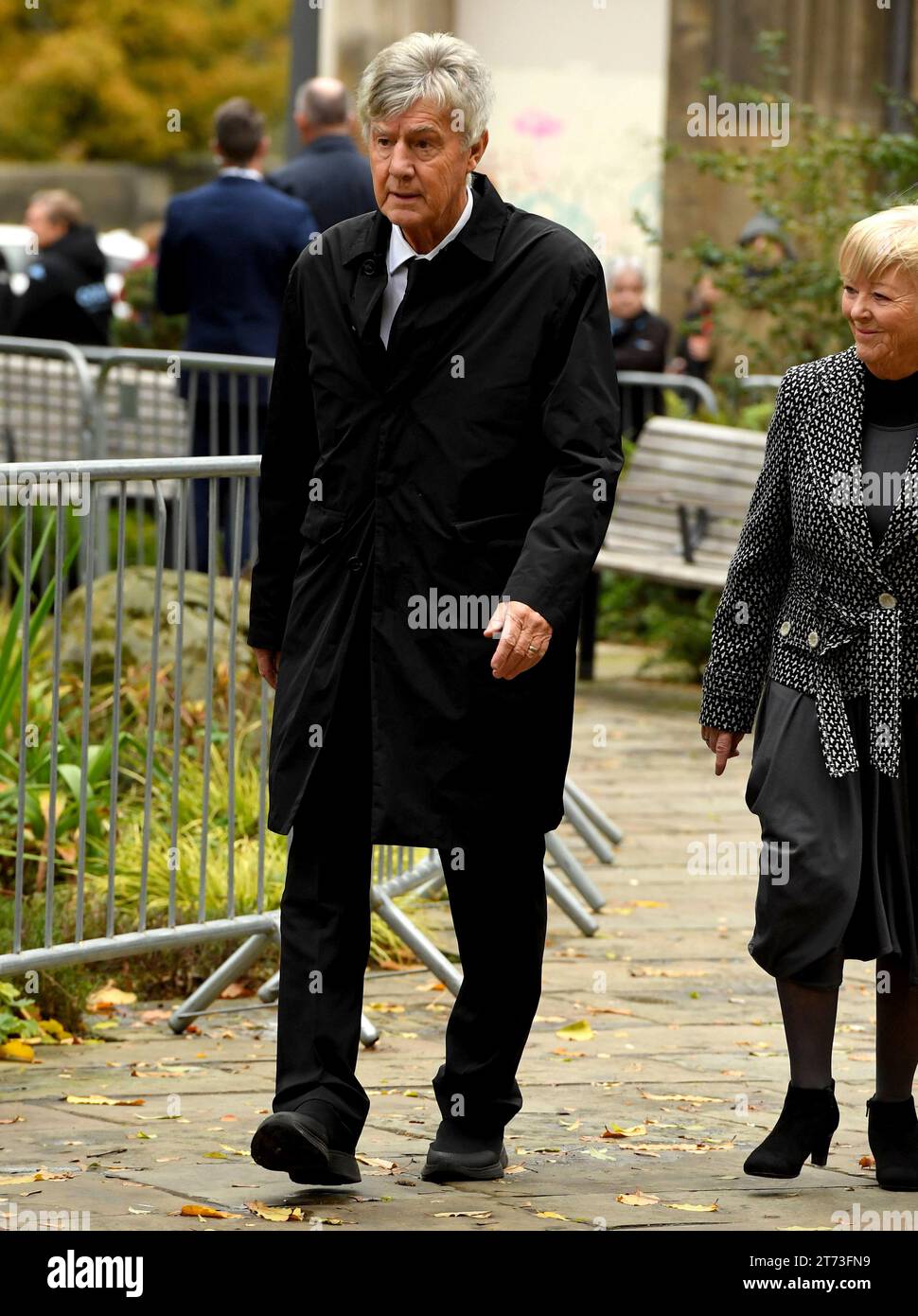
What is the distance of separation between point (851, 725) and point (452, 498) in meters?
0.86

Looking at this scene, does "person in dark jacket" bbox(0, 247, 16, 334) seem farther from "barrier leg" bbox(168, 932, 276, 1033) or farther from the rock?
"barrier leg" bbox(168, 932, 276, 1033)

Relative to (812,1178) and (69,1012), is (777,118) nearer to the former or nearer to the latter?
(69,1012)

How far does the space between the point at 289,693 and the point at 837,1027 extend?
87.6 inches

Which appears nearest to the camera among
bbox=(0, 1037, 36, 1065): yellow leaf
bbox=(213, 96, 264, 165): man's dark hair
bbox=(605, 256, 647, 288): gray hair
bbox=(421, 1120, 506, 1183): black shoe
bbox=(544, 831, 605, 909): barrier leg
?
bbox=(421, 1120, 506, 1183): black shoe

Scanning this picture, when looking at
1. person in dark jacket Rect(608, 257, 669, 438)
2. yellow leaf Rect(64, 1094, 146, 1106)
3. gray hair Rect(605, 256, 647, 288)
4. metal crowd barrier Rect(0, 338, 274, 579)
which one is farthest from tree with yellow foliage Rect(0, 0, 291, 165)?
yellow leaf Rect(64, 1094, 146, 1106)

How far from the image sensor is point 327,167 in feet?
37.7

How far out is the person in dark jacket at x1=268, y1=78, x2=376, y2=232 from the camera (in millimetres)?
11430

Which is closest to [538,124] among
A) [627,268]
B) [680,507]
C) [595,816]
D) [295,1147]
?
[627,268]

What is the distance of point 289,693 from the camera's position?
4.78 meters

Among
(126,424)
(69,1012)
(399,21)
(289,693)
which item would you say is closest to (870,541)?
(289,693)

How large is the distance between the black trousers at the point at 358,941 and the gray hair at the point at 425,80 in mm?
947

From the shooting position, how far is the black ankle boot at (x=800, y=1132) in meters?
4.75

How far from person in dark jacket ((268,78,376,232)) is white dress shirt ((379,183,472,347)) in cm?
672

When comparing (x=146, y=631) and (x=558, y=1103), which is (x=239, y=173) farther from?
(x=558, y=1103)
